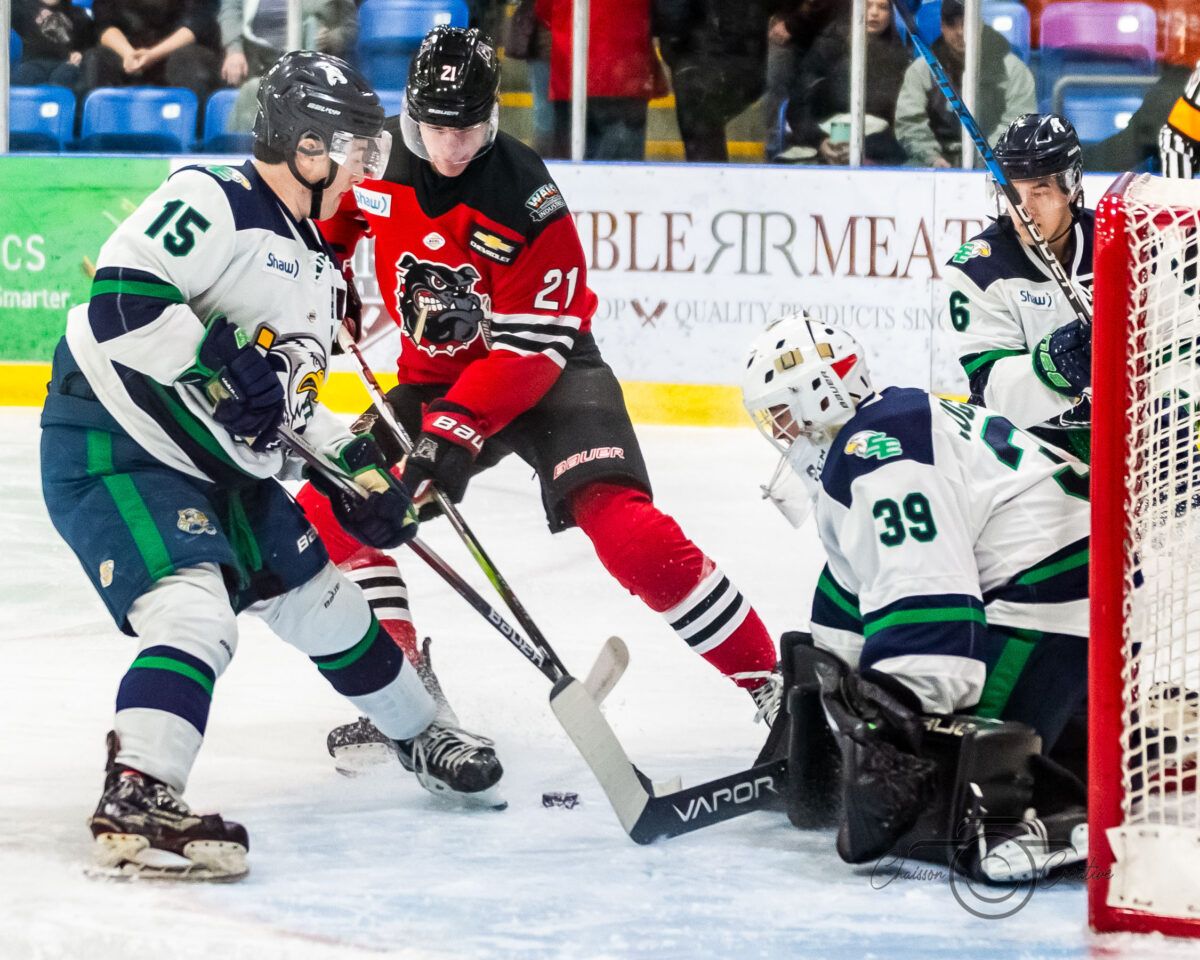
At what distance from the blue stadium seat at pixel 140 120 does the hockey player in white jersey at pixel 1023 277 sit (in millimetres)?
4141

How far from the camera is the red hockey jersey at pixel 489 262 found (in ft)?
10.1

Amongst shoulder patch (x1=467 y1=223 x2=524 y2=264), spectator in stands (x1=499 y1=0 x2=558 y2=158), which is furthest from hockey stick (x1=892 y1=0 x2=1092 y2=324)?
spectator in stands (x1=499 y1=0 x2=558 y2=158)

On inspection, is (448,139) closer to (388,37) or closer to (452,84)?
(452,84)

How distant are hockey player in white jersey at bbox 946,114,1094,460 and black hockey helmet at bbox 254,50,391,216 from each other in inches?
47.7

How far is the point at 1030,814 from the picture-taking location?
7.40 feet

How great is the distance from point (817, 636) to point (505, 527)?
7.19 feet

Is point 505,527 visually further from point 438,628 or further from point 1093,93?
point 1093,93

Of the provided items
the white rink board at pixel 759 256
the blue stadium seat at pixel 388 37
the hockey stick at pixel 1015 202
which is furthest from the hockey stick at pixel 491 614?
the blue stadium seat at pixel 388 37

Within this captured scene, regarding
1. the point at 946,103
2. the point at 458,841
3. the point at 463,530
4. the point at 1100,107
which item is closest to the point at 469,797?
the point at 458,841

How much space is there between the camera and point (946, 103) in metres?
5.96

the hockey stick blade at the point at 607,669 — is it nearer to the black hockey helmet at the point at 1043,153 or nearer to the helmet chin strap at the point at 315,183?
the helmet chin strap at the point at 315,183

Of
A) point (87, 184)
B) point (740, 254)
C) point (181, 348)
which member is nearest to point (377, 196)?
point (181, 348)

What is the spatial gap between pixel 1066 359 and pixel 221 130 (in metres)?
4.46

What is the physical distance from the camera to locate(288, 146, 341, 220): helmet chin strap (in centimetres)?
248
